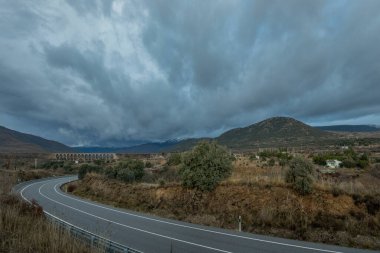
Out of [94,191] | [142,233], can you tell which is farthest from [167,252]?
[94,191]

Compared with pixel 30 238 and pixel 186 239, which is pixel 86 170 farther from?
pixel 30 238

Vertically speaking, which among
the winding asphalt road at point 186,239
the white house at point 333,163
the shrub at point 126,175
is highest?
the white house at point 333,163

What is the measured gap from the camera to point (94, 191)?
142 ft

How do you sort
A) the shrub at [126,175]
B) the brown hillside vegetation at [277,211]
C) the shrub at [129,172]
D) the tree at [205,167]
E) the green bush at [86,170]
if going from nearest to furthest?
the brown hillside vegetation at [277,211] < the tree at [205,167] < the shrub at [126,175] < the shrub at [129,172] < the green bush at [86,170]

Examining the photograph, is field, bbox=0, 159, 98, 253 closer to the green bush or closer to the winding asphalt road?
the winding asphalt road

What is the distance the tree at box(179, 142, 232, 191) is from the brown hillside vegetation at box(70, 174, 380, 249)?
66cm

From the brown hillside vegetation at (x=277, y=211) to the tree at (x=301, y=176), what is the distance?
1.38 ft

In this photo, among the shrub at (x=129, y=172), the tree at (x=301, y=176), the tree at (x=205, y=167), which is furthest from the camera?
the shrub at (x=129, y=172)

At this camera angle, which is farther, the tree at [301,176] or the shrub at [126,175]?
the shrub at [126,175]

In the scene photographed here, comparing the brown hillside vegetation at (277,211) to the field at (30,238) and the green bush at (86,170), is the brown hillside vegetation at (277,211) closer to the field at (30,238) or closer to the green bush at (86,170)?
the field at (30,238)

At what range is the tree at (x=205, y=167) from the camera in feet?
87.7

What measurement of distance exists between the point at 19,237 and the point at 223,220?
1510 cm

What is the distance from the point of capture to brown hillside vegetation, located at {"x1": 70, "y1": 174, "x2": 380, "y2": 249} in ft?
56.1

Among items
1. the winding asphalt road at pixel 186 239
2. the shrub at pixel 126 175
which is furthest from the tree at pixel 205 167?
the shrub at pixel 126 175
